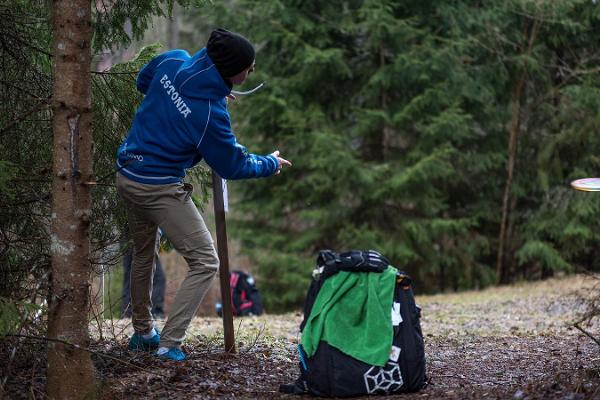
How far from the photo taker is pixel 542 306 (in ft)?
39.5

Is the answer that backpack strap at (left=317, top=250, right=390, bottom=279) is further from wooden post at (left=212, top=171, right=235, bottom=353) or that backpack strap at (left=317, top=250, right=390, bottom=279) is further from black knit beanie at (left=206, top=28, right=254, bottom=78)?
black knit beanie at (left=206, top=28, right=254, bottom=78)

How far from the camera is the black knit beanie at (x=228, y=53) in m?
5.07

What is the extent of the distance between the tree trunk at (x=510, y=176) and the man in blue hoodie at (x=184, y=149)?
12.5 meters

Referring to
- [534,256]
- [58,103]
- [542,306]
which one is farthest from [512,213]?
[58,103]

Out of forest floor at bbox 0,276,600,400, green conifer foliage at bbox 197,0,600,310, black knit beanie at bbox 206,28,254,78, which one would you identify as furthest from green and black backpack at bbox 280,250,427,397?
green conifer foliage at bbox 197,0,600,310

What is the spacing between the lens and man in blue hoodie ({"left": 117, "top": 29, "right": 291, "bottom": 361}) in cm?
507

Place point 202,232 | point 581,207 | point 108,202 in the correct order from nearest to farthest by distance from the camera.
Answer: point 202,232, point 108,202, point 581,207

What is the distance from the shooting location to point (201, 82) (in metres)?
5.07

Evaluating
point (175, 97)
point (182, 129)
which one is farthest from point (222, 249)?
point (175, 97)

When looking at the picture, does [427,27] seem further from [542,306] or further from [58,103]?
[58,103]

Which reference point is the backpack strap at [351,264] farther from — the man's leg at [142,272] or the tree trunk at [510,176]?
the tree trunk at [510,176]

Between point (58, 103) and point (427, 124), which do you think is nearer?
point (58, 103)

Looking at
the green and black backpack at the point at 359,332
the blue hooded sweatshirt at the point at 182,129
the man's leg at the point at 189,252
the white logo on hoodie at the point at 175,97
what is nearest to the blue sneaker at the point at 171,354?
the man's leg at the point at 189,252

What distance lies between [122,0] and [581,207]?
1234cm
